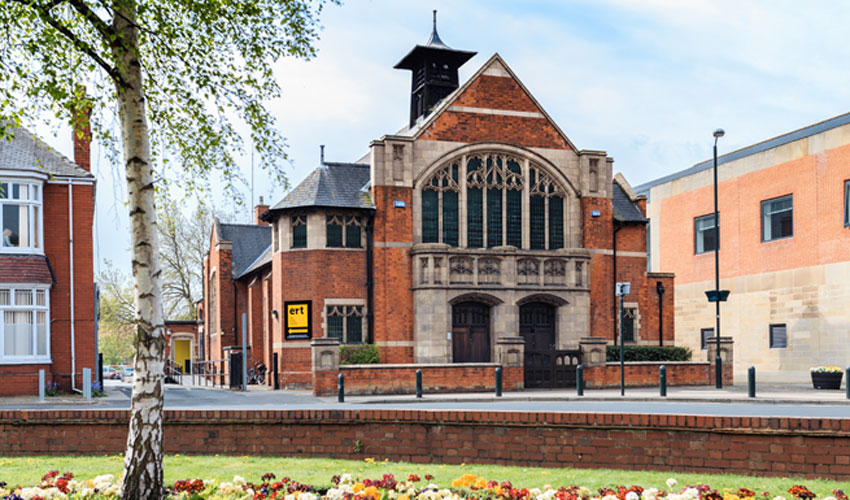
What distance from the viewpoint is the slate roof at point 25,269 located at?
26.5 meters

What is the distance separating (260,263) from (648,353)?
57.0ft

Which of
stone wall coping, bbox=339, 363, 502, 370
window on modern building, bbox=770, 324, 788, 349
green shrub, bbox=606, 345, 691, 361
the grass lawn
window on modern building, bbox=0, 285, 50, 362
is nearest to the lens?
A: the grass lawn

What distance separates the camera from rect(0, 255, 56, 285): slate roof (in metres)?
26.5

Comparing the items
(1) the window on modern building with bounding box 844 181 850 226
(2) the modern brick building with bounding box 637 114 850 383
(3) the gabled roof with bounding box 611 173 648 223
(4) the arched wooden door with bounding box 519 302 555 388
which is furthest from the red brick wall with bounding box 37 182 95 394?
(1) the window on modern building with bounding box 844 181 850 226

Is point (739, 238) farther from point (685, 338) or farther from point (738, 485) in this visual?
point (738, 485)

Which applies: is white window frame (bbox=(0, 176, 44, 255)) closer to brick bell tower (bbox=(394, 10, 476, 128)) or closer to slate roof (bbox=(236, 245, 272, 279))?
slate roof (bbox=(236, 245, 272, 279))

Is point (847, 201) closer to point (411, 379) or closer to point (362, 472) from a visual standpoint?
point (411, 379)

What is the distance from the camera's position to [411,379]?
27625 mm

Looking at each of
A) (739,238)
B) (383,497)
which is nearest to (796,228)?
(739,238)

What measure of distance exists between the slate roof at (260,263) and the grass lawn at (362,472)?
25.3m

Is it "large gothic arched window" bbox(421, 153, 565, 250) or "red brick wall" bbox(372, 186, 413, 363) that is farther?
"large gothic arched window" bbox(421, 153, 565, 250)

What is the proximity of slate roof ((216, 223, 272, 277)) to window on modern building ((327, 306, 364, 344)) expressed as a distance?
12777 millimetres

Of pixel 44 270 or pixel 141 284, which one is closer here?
pixel 141 284

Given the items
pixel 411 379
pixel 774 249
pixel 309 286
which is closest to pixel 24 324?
pixel 309 286
